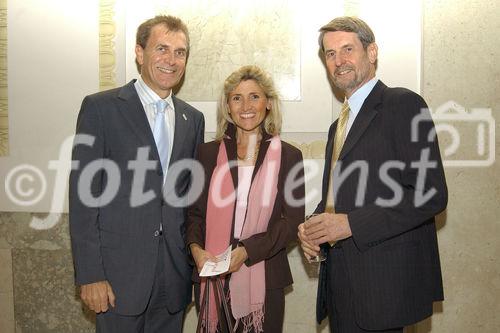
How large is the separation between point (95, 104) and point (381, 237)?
1546 mm

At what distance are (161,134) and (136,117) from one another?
0.16 meters

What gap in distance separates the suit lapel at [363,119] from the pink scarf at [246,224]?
1.77 ft

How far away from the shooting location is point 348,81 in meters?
2.27

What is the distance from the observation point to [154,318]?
8.42ft

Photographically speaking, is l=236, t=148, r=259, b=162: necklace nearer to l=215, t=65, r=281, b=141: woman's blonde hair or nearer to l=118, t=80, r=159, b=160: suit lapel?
l=215, t=65, r=281, b=141: woman's blonde hair

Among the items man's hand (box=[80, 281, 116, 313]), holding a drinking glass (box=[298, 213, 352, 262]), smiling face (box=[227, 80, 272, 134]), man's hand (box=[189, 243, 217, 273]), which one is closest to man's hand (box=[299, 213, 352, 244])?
holding a drinking glass (box=[298, 213, 352, 262])

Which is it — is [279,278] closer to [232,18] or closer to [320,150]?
[320,150]

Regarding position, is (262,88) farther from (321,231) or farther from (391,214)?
(391,214)

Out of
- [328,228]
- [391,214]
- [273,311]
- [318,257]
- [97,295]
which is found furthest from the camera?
[273,311]

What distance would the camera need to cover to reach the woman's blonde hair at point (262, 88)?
2697 millimetres

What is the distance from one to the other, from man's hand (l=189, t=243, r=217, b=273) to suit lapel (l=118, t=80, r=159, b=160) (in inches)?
20.3

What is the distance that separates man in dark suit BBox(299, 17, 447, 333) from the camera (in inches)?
76.9

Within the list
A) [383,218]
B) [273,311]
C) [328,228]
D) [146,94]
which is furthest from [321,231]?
[146,94]

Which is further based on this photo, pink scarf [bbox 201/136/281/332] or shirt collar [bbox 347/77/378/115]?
pink scarf [bbox 201/136/281/332]
